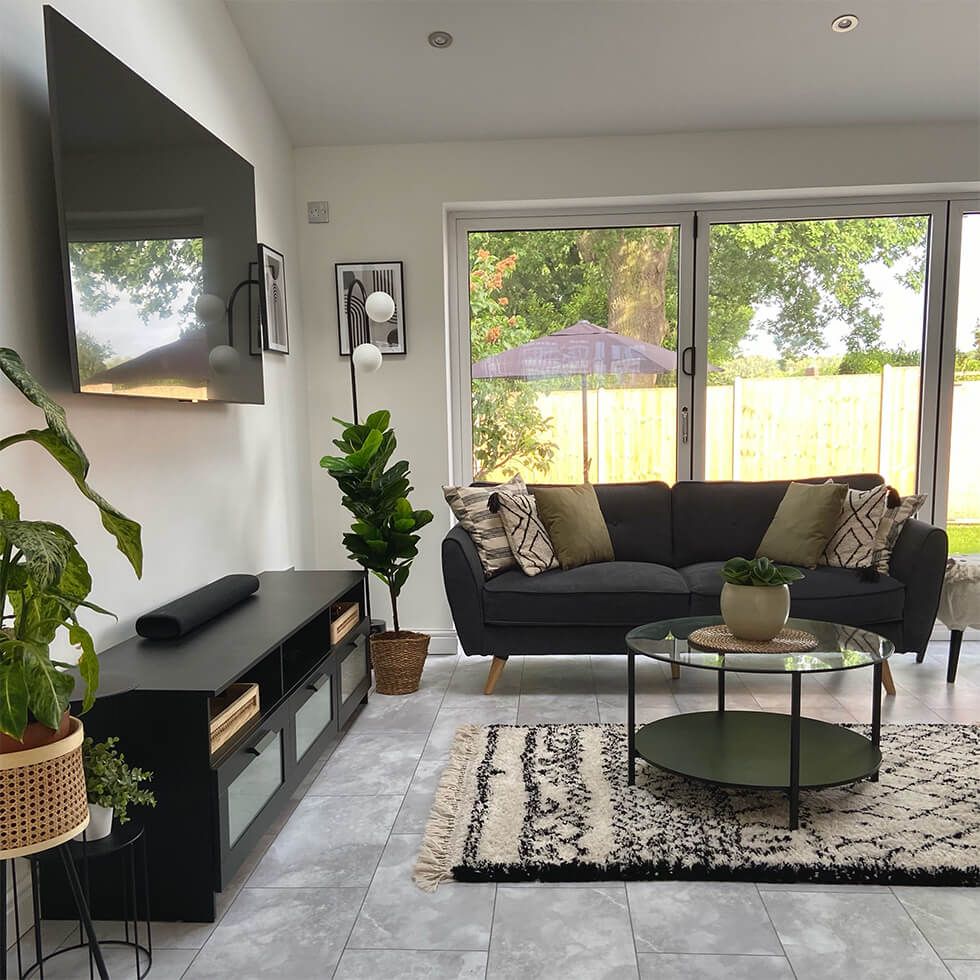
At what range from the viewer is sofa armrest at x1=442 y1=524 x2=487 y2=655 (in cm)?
352

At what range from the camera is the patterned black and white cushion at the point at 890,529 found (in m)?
3.71

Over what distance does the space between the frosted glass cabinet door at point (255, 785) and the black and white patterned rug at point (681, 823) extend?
45 centimetres

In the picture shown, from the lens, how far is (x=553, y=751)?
289 cm

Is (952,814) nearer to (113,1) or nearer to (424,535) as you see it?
(424,535)

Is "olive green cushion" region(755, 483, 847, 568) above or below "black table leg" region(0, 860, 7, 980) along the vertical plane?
above

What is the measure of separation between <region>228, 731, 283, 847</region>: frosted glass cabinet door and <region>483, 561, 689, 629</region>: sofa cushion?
1358 mm

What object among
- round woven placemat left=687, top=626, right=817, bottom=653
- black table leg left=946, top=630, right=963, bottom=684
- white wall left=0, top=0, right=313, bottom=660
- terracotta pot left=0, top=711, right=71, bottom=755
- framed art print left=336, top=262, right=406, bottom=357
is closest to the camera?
terracotta pot left=0, top=711, right=71, bottom=755

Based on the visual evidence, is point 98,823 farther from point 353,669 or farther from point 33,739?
point 353,669

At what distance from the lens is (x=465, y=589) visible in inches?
139

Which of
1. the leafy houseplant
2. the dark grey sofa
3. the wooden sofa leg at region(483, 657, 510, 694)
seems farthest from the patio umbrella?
the wooden sofa leg at region(483, 657, 510, 694)

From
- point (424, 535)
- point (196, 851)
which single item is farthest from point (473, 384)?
point (196, 851)

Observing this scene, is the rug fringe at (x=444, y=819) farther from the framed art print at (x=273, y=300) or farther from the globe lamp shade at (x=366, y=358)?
the framed art print at (x=273, y=300)

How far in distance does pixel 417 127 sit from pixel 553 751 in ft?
9.72

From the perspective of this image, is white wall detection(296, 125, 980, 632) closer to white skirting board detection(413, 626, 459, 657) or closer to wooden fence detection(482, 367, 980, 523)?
white skirting board detection(413, 626, 459, 657)
